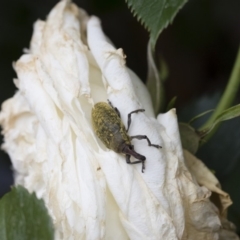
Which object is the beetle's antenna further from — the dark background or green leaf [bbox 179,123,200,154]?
the dark background

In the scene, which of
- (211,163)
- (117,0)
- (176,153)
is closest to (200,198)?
(176,153)

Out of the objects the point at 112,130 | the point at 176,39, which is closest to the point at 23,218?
the point at 112,130

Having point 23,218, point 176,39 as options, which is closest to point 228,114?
point 23,218

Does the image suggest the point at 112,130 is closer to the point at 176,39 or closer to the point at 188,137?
the point at 188,137

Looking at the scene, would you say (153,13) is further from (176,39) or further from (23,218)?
(176,39)

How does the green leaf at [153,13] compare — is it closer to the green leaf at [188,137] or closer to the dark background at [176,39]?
the green leaf at [188,137]

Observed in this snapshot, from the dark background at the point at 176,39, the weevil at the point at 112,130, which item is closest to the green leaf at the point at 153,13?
the weevil at the point at 112,130

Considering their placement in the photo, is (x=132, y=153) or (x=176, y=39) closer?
(x=132, y=153)

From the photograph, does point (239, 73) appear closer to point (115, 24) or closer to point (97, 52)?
point (97, 52)

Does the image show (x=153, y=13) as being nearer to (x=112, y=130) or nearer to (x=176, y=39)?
(x=112, y=130)
